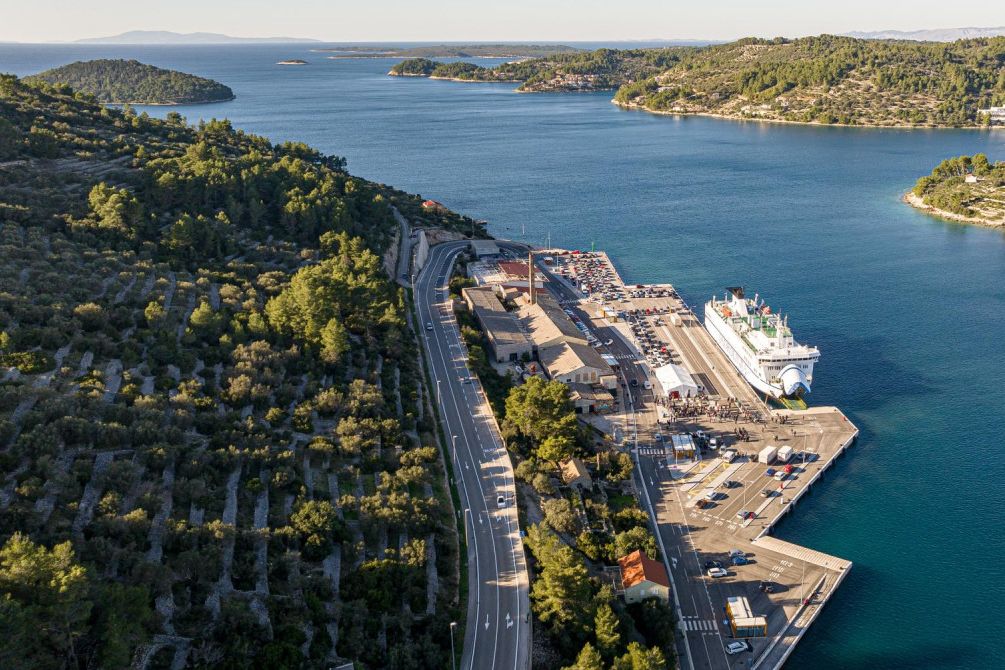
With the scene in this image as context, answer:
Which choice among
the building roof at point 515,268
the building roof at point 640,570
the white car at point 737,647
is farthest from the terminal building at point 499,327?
the white car at point 737,647

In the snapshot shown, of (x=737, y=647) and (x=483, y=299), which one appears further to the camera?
(x=483, y=299)

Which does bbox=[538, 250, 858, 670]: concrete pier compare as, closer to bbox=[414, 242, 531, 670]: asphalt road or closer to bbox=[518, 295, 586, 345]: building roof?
bbox=[518, 295, 586, 345]: building roof

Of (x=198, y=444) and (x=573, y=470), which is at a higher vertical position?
(x=198, y=444)

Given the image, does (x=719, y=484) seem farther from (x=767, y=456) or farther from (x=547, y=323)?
(x=547, y=323)

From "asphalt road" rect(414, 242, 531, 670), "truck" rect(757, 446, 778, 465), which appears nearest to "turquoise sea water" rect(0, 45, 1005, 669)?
"truck" rect(757, 446, 778, 465)

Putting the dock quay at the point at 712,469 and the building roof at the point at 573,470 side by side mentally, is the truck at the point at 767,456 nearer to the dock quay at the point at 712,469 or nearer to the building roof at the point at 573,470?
the dock quay at the point at 712,469

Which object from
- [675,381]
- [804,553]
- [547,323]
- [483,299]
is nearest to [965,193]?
[675,381]

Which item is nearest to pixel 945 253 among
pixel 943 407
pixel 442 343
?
pixel 943 407
